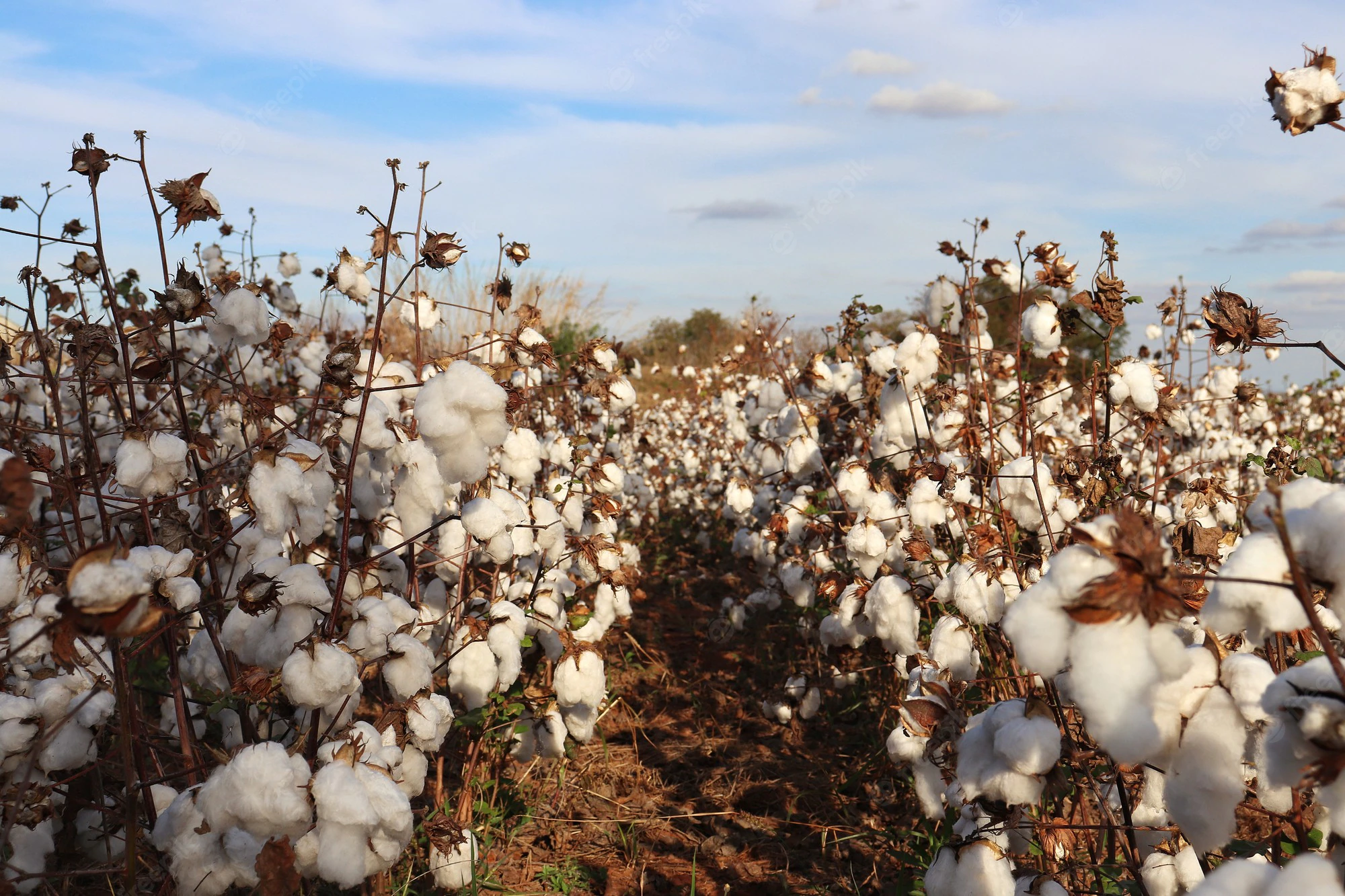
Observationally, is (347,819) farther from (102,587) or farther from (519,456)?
(519,456)

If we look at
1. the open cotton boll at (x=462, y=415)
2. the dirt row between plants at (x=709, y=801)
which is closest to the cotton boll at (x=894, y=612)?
the dirt row between plants at (x=709, y=801)

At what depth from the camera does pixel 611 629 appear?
534 cm

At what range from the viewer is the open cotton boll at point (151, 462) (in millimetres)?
1870

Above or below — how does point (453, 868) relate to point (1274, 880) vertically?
below

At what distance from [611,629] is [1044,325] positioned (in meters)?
3.22

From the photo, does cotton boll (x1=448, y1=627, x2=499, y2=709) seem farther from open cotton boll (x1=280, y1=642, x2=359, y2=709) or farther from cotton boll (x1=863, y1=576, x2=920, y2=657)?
cotton boll (x1=863, y1=576, x2=920, y2=657)

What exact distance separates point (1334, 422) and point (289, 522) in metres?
8.98

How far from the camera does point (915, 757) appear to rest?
102 inches

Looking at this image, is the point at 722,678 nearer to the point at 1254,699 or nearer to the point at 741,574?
the point at 741,574

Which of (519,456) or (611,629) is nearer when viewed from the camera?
(519,456)

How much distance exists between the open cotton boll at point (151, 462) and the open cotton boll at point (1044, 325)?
221cm

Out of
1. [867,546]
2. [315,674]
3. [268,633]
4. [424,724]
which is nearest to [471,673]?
[424,724]

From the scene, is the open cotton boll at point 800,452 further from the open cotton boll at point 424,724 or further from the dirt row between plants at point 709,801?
the open cotton boll at point 424,724

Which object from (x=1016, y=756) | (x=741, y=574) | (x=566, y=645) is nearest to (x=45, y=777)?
(x=566, y=645)
